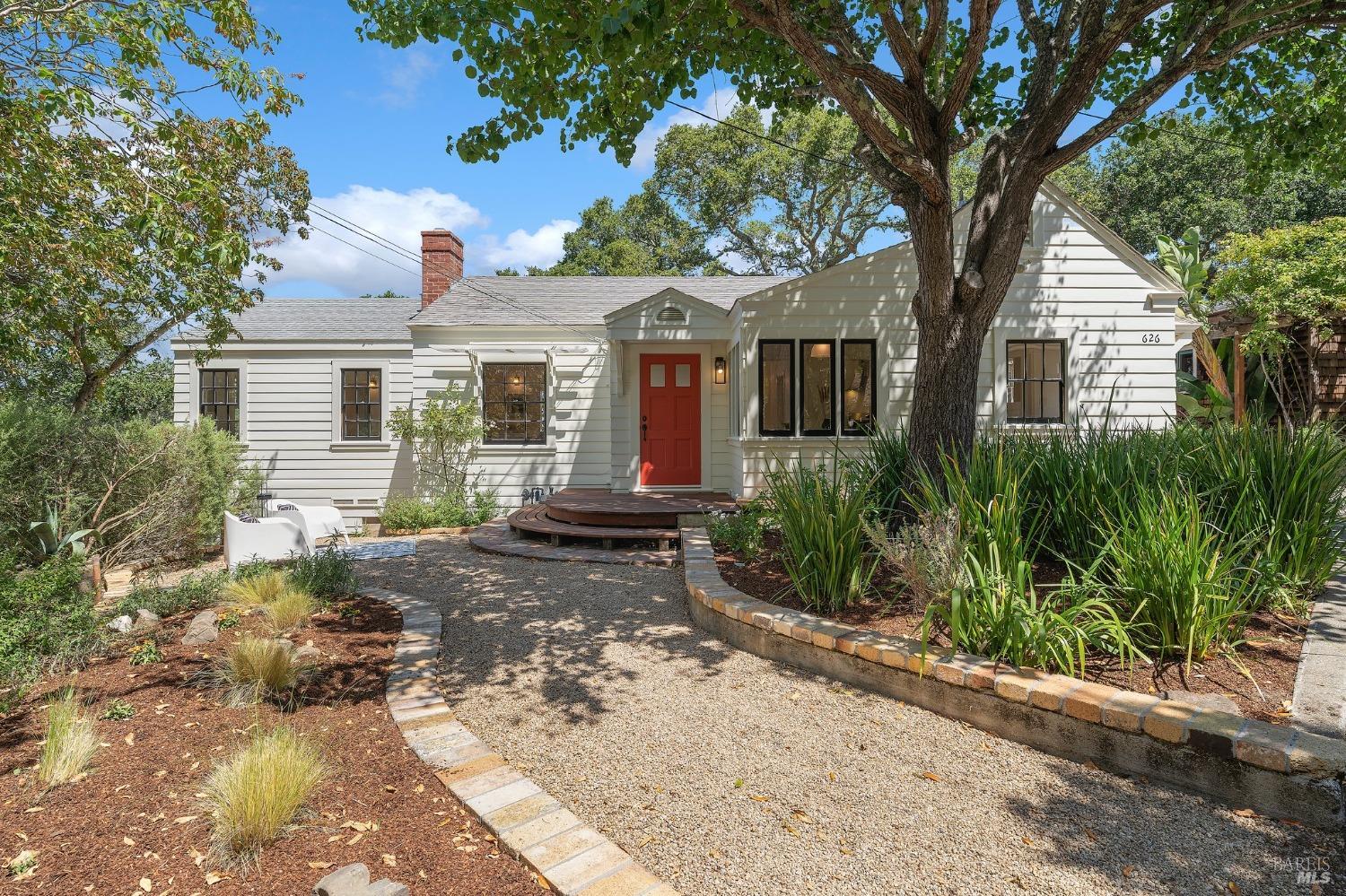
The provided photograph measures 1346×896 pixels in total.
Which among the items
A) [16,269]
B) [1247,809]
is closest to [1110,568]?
[1247,809]

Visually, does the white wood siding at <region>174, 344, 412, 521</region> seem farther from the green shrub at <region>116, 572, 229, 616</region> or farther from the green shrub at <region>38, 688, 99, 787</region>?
the green shrub at <region>38, 688, 99, 787</region>

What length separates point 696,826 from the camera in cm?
256

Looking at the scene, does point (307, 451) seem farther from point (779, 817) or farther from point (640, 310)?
point (779, 817)

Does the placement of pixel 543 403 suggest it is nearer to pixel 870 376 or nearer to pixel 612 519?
pixel 612 519

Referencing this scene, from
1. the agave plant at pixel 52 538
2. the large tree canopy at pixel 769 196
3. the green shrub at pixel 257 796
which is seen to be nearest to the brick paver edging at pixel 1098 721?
the green shrub at pixel 257 796

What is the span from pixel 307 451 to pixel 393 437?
6.34 ft

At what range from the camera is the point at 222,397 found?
12586mm

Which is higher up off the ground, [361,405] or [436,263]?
[436,263]

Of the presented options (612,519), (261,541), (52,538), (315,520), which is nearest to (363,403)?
(315,520)

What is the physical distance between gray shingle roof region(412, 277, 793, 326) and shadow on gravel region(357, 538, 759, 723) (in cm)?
500

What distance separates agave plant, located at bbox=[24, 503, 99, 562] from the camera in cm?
612

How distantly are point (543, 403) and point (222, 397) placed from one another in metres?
6.08

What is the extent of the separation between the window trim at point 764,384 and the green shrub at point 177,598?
6.16m

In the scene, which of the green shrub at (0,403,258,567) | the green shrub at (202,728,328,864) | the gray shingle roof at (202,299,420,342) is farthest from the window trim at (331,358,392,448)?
the green shrub at (202,728,328,864)
